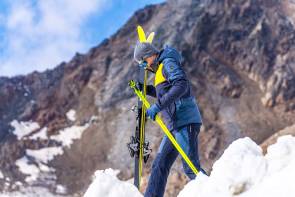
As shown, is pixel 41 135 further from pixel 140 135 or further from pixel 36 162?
pixel 140 135

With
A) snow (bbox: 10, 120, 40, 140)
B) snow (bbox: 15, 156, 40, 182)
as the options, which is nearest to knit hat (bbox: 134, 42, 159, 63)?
snow (bbox: 15, 156, 40, 182)

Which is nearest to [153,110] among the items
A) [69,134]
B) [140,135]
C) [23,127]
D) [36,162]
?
[140,135]

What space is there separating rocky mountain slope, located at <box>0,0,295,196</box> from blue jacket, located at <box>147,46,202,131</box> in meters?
44.7

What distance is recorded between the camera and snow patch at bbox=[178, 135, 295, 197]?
14.9 ft

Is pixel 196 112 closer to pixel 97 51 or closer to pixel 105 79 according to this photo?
pixel 105 79

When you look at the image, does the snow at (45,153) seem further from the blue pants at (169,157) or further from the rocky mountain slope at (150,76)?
the blue pants at (169,157)

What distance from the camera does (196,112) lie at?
7.08m

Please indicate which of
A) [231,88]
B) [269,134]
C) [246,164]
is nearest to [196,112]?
[246,164]

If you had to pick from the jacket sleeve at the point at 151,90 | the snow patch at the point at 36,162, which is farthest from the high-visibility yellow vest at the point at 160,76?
the snow patch at the point at 36,162

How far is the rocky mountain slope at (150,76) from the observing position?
193ft

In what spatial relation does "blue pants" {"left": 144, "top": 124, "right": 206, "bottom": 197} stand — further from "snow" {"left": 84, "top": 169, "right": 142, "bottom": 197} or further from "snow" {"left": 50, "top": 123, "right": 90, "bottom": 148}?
"snow" {"left": 50, "top": 123, "right": 90, "bottom": 148}

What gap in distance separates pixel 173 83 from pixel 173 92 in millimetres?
129

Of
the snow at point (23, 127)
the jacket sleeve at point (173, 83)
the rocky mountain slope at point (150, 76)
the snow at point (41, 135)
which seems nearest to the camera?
the jacket sleeve at point (173, 83)

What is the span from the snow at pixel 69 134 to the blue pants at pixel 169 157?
5799 cm
